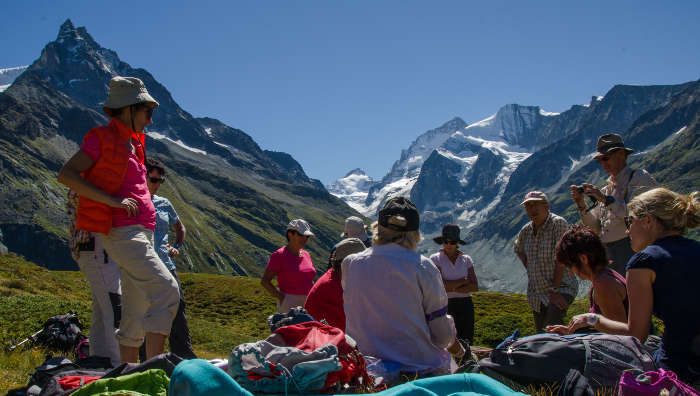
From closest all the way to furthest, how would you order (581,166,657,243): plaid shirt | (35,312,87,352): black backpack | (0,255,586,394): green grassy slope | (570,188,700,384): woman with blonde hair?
(570,188,700,384): woman with blonde hair, (581,166,657,243): plaid shirt, (35,312,87,352): black backpack, (0,255,586,394): green grassy slope

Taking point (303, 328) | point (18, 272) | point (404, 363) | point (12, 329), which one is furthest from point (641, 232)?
point (18, 272)

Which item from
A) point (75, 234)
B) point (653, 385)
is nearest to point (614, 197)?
point (653, 385)

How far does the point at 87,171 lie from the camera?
5375 mm

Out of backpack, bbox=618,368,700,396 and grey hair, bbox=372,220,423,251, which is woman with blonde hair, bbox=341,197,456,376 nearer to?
grey hair, bbox=372,220,423,251

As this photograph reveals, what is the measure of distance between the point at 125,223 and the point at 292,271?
4.65 m

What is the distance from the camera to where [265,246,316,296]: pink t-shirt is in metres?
9.57

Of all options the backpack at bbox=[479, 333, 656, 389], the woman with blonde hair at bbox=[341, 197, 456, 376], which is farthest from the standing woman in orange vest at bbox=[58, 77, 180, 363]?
the backpack at bbox=[479, 333, 656, 389]

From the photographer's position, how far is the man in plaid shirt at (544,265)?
802cm

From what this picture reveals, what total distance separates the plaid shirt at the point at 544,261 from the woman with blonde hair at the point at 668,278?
139 inches

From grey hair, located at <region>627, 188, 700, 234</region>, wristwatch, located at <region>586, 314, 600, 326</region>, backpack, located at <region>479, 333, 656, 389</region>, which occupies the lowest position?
backpack, located at <region>479, 333, 656, 389</region>

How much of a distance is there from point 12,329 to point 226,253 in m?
178

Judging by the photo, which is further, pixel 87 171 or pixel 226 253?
pixel 226 253

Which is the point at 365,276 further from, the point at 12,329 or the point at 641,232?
the point at 12,329

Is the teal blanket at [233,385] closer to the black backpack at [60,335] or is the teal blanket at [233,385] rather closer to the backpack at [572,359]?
the backpack at [572,359]
